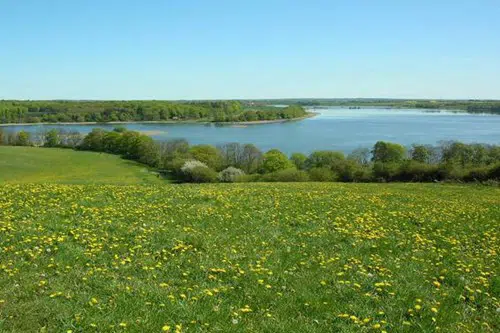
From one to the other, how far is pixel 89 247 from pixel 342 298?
200 inches

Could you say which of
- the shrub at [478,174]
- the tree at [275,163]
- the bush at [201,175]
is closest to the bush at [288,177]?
the bush at [201,175]

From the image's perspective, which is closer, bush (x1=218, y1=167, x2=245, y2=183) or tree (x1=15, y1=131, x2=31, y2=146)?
bush (x1=218, y1=167, x2=245, y2=183)

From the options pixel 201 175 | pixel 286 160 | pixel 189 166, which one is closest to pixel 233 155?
pixel 286 160

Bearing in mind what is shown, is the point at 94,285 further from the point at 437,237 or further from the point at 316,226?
the point at 437,237

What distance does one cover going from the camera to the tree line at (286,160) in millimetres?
44531

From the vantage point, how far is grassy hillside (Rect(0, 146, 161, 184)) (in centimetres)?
7180

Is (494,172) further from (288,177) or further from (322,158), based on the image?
(322,158)

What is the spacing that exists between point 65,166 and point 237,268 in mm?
85613

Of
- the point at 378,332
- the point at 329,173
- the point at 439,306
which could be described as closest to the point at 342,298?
the point at 378,332

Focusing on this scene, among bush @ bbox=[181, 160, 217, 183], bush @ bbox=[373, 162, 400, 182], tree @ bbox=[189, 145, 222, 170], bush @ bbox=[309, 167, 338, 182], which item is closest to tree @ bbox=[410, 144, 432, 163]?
bush @ bbox=[373, 162, 400, 182]

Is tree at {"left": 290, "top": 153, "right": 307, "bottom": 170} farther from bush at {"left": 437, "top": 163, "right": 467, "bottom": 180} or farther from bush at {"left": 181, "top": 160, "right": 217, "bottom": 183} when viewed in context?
bush at {"left": 437, "top": 163, "right": 467, "bottom": 180}

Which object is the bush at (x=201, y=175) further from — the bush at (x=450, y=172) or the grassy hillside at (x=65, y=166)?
the bush at (x=450, y=172)

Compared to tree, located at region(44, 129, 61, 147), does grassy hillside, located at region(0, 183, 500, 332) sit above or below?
above

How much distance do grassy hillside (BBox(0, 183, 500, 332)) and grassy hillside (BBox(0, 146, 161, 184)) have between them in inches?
2260
